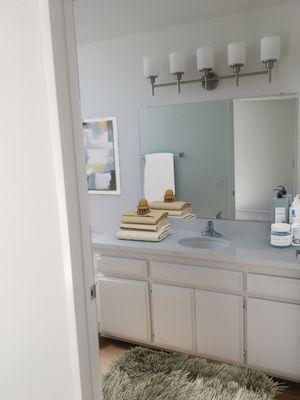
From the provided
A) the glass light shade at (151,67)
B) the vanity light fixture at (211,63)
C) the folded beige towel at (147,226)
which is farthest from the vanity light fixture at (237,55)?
the folded beige towel at (147,226)

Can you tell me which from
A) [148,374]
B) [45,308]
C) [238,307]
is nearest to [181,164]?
[238,307]

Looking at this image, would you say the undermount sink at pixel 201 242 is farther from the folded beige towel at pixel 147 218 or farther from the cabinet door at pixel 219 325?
the cabinet door at pixel 219 325

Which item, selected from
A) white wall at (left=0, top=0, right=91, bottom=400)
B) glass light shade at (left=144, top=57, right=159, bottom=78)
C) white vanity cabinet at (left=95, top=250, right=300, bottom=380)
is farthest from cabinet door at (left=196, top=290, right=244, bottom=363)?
glass light shade at (left=144, top=57, right=159, bottom=78)

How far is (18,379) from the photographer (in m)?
1.58

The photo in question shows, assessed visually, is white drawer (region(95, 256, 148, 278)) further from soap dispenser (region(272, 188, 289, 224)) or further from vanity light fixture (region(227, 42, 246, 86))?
vanity light fixture (region(227, 42, 246, 86))

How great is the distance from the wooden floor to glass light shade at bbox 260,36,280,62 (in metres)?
1.97

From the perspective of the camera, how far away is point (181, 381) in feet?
7.04

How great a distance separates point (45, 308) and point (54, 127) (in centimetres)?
70

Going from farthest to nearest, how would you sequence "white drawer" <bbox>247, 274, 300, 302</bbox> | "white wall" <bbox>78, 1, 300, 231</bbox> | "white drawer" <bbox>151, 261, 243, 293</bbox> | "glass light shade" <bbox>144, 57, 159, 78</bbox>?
"glass light shade" <bbox>144, 57, 159, 78</bbox> → "white wall" <bbox>78, 1, 300, 231</bbox> → "white drawer" <bbox>151, 261, 243, 293</bbox> → "white drawer" <bbox>247, 274, 300, 302</bbox>

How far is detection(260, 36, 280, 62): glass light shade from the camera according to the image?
221cm

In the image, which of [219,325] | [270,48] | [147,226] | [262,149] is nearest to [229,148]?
[262,149]

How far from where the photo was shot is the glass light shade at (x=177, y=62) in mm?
2516

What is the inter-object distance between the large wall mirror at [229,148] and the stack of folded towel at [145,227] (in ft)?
0.96

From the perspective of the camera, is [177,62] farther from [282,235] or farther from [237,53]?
[282,235]
